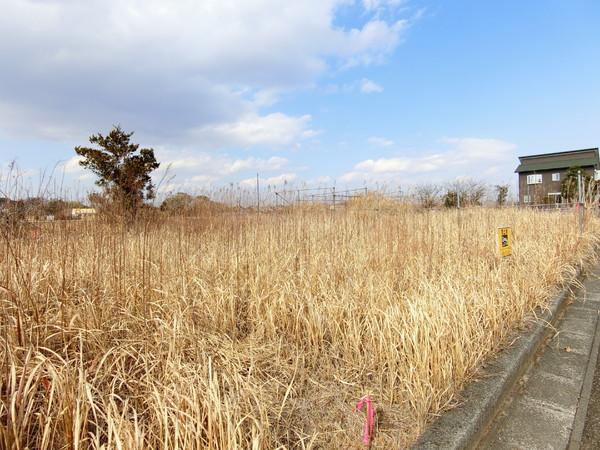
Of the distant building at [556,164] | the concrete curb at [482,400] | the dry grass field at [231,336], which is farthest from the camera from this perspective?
the distant building at [556,164]

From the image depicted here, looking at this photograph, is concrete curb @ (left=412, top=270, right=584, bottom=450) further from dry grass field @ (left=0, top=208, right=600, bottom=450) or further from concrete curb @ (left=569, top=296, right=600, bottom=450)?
concrete curb @ (left=569, top=296, right=600, bottom=450)

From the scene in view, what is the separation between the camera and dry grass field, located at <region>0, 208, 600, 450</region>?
140 cm

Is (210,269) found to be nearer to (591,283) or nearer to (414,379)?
(414,379)

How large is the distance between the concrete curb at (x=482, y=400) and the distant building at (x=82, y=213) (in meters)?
3.68

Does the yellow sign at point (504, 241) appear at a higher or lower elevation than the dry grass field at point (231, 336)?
higher

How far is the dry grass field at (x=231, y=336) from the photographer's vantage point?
1396 millimetres

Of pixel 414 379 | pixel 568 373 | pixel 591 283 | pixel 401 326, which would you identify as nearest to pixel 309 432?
pixel 414 379

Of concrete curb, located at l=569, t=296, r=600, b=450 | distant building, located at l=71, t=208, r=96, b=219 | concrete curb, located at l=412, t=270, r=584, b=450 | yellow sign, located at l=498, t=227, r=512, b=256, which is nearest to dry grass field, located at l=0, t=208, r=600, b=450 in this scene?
concrete curb, located at l=412, t=270, r=584, b=450

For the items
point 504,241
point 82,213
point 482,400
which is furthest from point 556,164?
point 82,213

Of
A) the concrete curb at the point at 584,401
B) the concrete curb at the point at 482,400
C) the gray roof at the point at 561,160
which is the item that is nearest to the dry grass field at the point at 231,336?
the concrete curb at the point at 482,400

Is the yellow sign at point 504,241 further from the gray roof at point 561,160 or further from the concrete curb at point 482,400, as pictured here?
the gray roof at point 561,160

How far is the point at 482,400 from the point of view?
71.7 inches

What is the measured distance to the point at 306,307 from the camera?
Answer: 2.81 meters

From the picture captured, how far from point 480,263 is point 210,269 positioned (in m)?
3.42
